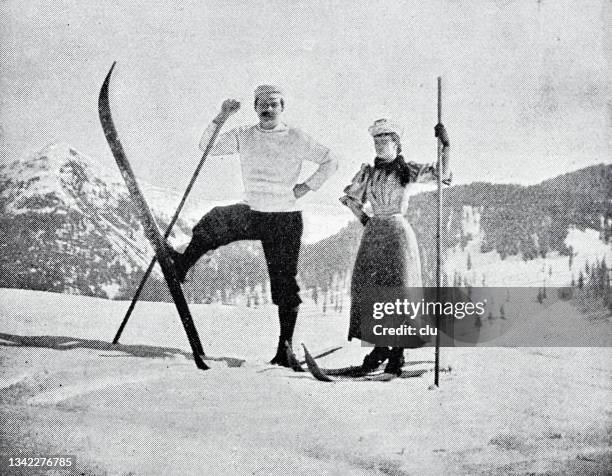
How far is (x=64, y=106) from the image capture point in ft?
10.2

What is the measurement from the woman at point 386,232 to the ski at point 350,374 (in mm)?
32

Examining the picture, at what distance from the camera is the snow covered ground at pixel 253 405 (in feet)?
9.28

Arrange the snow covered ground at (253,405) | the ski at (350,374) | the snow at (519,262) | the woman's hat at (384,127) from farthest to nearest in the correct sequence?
1. the snow at (519,262)
2. the woman's hat at (384,127)
3. the ski at (350,374)
4. the snow covered ground at (253,405)

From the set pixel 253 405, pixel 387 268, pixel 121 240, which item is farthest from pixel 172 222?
pixel 387 268

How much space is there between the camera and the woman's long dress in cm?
308

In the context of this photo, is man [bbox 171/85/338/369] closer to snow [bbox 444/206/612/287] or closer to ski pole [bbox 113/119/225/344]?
ski pole [bbox 113/119/225/344]

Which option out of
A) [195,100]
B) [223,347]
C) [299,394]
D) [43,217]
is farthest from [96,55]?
[299,394]

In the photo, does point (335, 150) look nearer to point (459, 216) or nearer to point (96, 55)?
point (459, 216)

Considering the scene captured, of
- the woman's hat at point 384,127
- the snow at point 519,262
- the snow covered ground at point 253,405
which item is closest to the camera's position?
the snow covered ground at point 253,405

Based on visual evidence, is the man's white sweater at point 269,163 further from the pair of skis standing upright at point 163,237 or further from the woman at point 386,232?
the woman at point 386,232

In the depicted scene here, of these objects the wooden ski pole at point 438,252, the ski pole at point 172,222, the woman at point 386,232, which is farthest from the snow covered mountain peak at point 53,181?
the wooden ski pole at point 438,252

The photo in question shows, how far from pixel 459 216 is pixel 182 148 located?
4.55 ft

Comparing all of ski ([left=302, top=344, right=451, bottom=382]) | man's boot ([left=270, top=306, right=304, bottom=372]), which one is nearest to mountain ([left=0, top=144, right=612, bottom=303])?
man's boot ([left=270, top=306, right=304, bottom=372])

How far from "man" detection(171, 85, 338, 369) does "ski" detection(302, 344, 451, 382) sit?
0.35 feet
